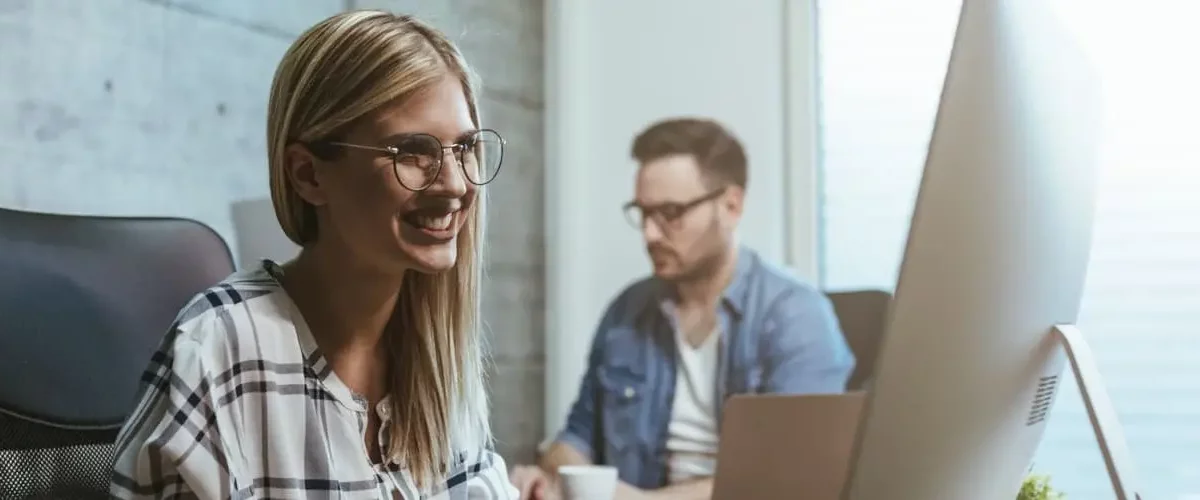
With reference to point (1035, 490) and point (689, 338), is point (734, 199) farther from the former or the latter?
point (1035, 490)

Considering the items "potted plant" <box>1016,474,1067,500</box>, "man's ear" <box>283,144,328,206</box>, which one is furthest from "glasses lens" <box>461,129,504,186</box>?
"potted plant" <box>1016,474,1067,500</box>

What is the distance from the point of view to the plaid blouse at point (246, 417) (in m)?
0.83

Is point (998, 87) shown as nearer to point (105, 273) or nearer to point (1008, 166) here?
point (1008, 166)

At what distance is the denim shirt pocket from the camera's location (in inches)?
103

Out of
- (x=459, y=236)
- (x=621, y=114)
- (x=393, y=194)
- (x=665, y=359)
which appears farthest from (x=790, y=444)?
(x=621, y=114)

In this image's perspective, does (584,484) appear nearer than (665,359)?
Yes

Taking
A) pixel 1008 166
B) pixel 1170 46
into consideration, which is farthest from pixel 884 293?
pixel 1008 166

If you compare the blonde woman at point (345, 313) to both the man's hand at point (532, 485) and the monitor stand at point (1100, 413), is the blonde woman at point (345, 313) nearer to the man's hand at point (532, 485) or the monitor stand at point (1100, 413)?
the man's hand at point (532, 485)

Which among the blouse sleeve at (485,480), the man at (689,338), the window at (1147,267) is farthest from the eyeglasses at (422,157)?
the window at (1147,267)

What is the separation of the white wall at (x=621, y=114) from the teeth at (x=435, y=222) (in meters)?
1.86

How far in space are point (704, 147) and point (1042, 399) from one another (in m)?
1.84

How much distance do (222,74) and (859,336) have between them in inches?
58.6

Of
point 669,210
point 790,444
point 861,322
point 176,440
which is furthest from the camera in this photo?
point 669,210

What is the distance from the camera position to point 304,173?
1.01 m
